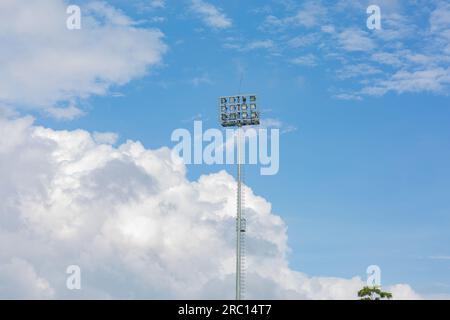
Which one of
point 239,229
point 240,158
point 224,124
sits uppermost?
point 224,124
